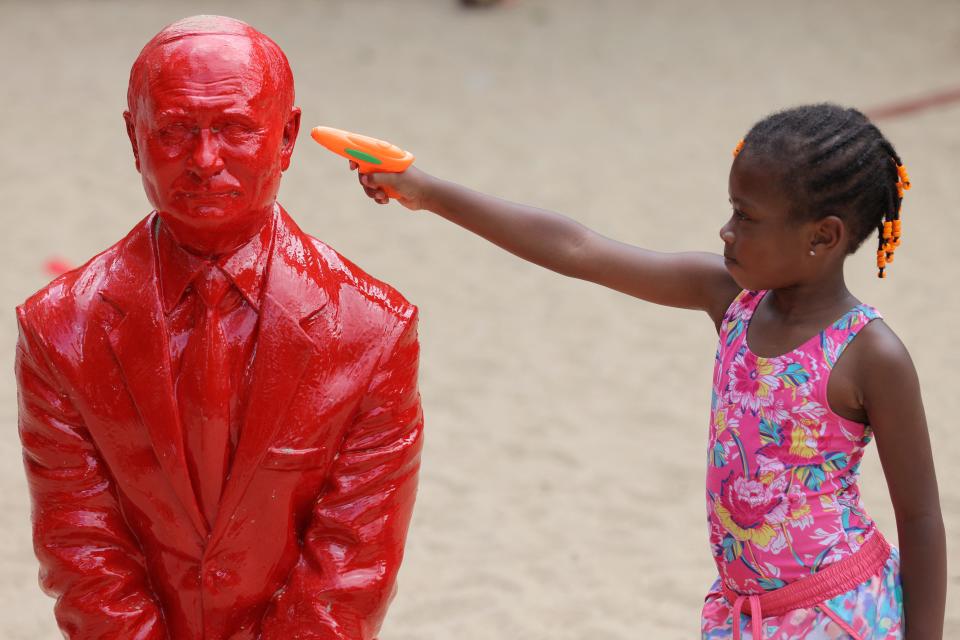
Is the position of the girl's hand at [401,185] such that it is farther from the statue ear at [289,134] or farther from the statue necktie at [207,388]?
the statue necktie at [207,388]

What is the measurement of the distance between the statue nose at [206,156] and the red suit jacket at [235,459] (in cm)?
21

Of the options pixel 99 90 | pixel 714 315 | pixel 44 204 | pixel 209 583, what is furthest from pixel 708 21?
pixel 209 583

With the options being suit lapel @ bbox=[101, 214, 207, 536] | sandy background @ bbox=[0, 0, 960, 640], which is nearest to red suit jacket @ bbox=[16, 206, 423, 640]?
suit lapel @ bbox=[101, 214, 207, 536]

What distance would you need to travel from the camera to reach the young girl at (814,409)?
7.16 feet

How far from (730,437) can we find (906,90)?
6.98 m

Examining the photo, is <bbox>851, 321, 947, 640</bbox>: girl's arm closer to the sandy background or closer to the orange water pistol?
the orange water pistol

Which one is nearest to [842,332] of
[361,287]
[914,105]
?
[361,287]

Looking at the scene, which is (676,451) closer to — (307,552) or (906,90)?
(307,552)

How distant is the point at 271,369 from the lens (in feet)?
6.93

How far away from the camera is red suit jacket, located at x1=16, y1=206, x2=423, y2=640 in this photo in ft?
6.94

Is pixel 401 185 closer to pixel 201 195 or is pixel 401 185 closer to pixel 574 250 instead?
pixel 574 250

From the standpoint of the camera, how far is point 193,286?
2133mm

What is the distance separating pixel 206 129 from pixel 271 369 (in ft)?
1.30

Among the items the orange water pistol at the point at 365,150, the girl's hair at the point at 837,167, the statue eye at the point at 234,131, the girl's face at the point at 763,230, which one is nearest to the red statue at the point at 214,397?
the statue eye at the point at 234,131
